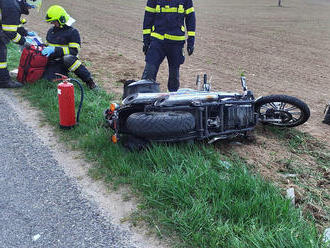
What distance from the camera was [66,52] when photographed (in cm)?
622

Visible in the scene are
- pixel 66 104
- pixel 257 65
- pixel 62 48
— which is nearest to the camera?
pixel 66 104

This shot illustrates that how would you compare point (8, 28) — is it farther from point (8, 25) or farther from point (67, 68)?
point (67, 68)

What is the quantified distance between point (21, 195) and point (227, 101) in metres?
2.47

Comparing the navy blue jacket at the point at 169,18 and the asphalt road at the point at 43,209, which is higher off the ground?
the navy blue jacket at the point at 169,18

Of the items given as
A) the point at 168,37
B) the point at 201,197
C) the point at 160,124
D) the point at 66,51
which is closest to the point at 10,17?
the point at 66,51

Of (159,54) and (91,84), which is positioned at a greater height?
(159,54)

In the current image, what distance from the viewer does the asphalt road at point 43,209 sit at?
2621mm

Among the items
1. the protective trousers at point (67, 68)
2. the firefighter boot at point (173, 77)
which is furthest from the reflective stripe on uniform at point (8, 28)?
the firefighter boot at point (173, 77)

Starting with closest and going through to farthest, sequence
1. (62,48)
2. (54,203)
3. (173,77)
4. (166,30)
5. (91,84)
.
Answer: (54,203)
(166,30)
(173,77)
(62,48)
(91,84)

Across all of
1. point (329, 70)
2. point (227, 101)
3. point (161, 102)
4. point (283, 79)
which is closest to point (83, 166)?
point (161, 102)

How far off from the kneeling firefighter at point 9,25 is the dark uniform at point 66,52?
23.1 inches

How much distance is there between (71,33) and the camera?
243 inches

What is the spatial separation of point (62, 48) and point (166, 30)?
2.16m

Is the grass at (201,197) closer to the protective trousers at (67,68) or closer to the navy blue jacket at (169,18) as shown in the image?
the navy blue jacket at (169,18)
